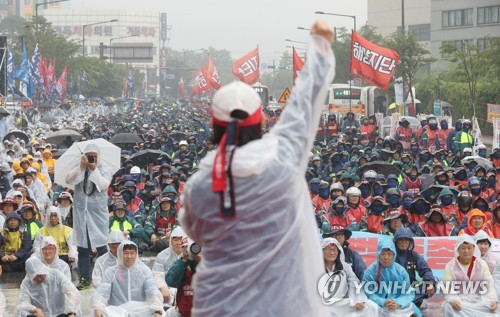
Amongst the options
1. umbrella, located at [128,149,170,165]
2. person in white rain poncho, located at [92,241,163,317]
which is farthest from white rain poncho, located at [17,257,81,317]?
umbrella, located at [128,149,170,165]

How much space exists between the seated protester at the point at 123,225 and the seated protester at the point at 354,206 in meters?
2.59

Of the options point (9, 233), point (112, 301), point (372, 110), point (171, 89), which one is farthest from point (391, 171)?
point (171, 89)

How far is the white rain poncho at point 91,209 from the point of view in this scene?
1255 cm

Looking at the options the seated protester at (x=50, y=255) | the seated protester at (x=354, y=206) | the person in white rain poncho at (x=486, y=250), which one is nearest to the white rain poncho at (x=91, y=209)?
the seated protester at (x=50, y=255)

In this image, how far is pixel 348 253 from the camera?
35.8 feet

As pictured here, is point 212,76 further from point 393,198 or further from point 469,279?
point 469,279

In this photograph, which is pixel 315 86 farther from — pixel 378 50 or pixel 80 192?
pixel 378 50

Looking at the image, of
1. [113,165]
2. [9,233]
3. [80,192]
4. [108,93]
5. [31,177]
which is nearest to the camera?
[80,192]

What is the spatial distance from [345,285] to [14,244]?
5037 millimetres

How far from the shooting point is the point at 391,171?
63.7 ft

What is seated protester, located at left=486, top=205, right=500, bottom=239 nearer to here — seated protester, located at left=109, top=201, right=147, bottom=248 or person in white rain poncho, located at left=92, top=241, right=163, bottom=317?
seated protester, located at left=109, top=201, right=147, bottom=248

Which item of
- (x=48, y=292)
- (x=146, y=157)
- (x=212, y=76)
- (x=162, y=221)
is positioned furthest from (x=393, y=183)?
(x=212, y=76)

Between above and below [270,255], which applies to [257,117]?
above

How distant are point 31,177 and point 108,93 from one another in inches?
3114
